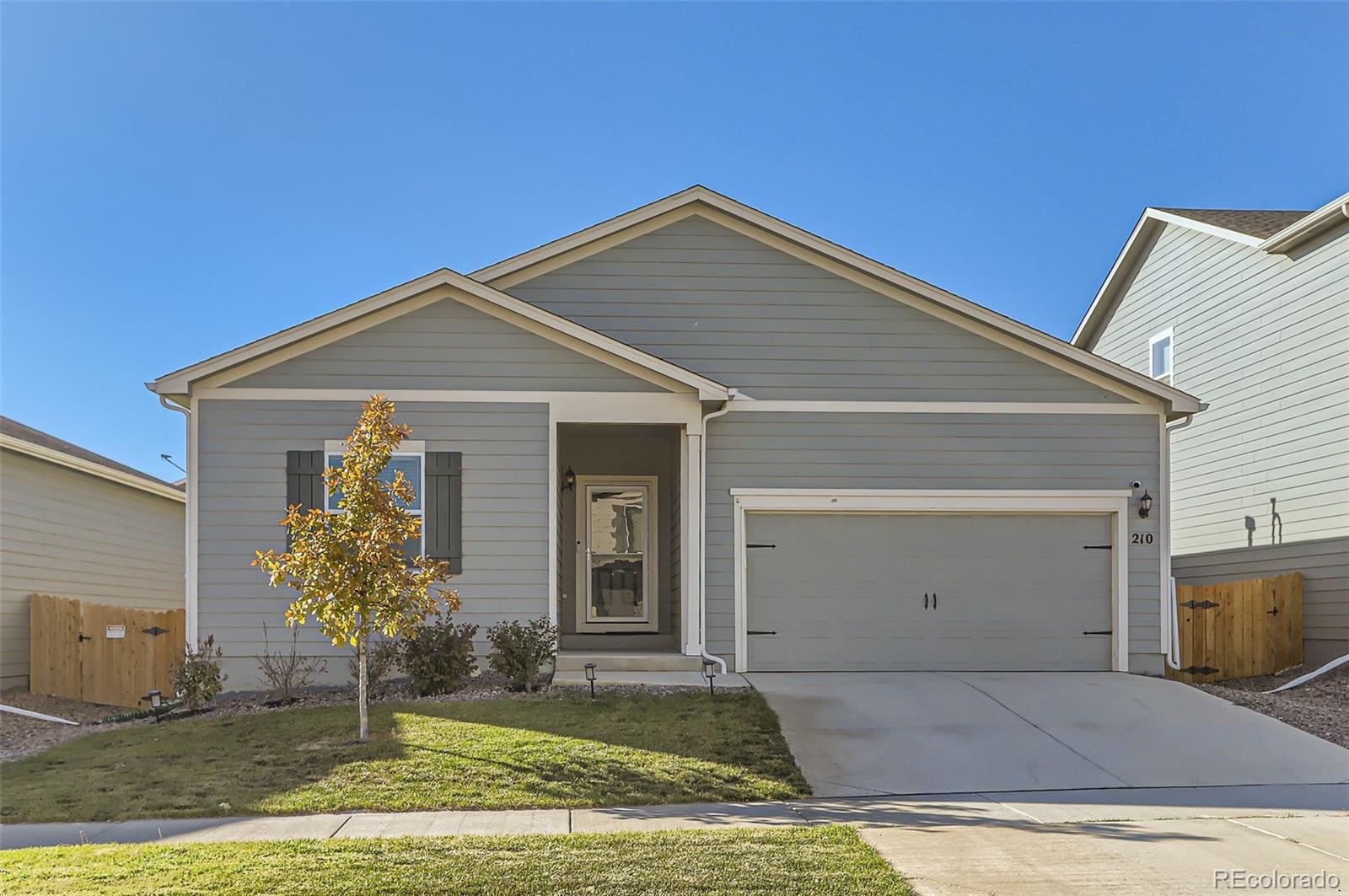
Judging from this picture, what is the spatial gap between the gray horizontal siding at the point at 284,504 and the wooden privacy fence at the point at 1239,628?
7.77 m

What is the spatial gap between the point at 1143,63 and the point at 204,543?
1352 centimetres

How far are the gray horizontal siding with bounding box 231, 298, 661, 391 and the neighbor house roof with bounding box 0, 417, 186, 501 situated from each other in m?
4.33

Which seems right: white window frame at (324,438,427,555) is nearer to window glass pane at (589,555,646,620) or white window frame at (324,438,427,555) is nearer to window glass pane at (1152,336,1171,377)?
window glass pane at (589,555,646,620)

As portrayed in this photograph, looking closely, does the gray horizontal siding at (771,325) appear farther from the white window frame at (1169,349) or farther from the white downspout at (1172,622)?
the white window frame at (1169,349)

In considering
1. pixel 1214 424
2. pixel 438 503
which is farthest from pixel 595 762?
pixel 1214 424

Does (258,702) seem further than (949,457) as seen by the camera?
No

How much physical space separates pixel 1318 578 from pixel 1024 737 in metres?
7.11

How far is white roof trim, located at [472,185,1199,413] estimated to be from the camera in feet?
42.8

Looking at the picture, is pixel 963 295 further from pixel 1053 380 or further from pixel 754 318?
pixel 754 318

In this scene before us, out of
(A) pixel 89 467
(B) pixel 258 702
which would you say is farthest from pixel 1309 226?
(A) pixel 89 467

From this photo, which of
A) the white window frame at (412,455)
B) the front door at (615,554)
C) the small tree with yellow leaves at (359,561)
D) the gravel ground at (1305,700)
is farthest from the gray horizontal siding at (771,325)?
the small tree with yellow leaves at (359,561)

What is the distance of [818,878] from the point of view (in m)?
5.70

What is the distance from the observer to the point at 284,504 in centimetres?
1192

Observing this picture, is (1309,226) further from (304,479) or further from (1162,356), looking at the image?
(304,479)
